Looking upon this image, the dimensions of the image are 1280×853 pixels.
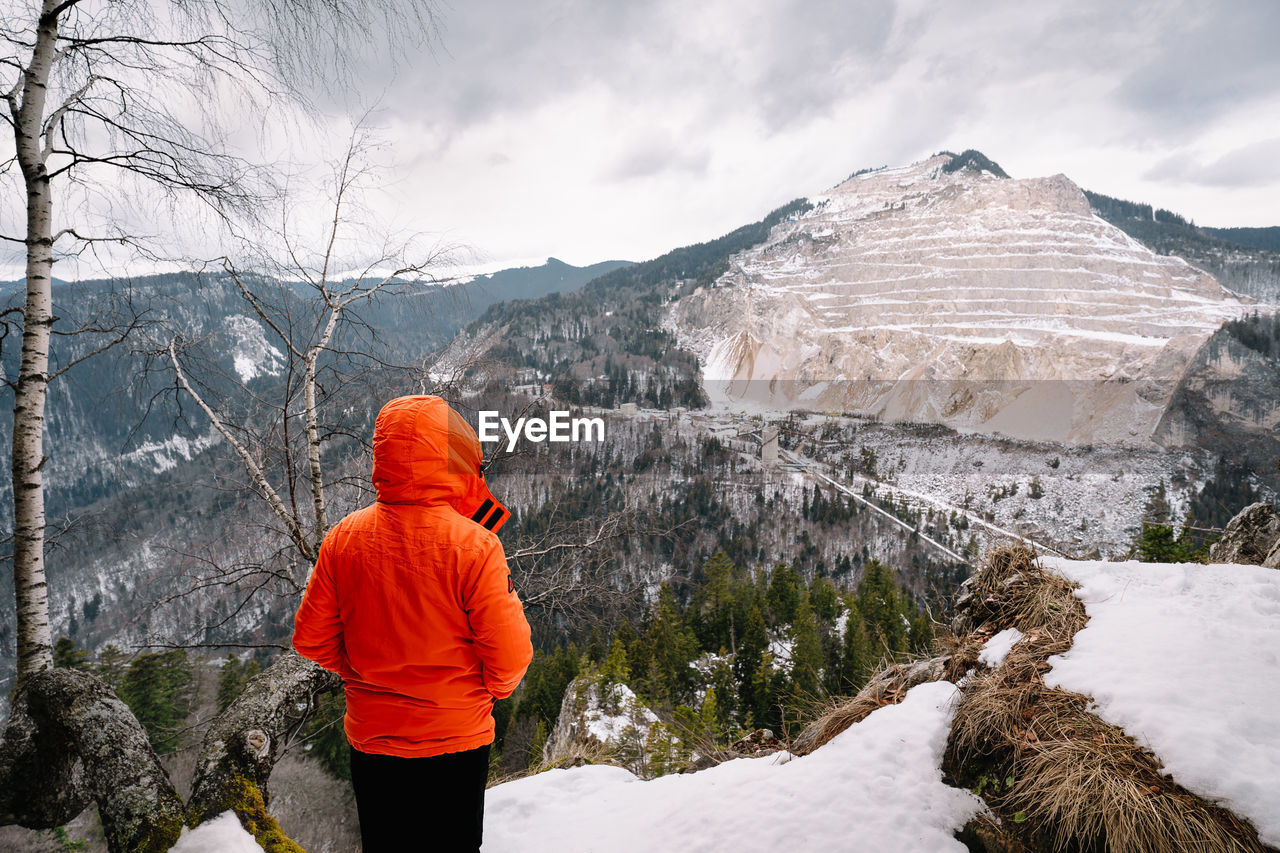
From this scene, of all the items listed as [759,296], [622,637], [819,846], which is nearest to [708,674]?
[622,637]

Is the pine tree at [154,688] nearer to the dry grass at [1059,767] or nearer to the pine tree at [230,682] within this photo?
the pine tree at [230,682]

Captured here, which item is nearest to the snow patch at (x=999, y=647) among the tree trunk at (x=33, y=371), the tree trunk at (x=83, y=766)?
the tree trunk at (x=83, y=766)

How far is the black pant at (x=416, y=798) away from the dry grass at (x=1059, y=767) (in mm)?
2523

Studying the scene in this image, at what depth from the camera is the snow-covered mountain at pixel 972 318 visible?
9294 cm

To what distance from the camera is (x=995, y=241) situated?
120750mm

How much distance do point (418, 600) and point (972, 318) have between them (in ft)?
439

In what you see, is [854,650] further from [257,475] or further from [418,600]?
[418,600]

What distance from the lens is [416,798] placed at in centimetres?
205

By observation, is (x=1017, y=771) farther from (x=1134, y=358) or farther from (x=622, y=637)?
(x=1134, y=358)

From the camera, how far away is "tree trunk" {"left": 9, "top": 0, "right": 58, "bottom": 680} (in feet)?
10.5

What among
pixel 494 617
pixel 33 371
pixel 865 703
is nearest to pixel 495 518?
pixel 494 617

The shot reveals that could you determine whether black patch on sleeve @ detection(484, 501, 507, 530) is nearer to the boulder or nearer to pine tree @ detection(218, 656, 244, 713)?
the boulder

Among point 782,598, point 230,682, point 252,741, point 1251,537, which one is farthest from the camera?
point 782,598

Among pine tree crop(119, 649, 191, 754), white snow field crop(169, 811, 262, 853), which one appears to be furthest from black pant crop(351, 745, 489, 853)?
pine tree crop(119, 649, 191, 754)
